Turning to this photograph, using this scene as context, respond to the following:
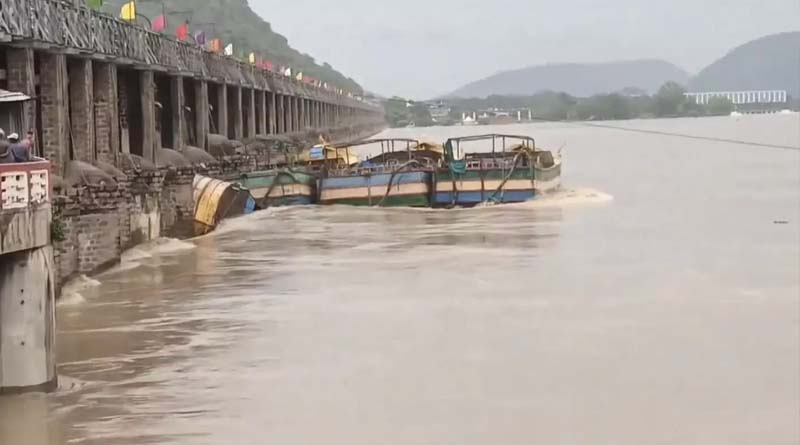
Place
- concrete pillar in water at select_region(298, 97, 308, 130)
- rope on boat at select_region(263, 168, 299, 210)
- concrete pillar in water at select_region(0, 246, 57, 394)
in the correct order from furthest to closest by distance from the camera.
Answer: concrete pillar in water at select_region(298, 97, 308, 130) → rope on boat at select_region(263, 168, 299, 210) → concrete pillar in water at select_region(0, 246, 57, 394)

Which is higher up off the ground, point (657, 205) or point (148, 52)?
point (148, 52)

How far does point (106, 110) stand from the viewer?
106 ft

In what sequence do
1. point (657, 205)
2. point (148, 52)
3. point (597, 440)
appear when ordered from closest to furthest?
point (597, 440) < point (148, 52) < point (657, 205)

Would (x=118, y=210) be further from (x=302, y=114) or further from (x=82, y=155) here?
(x=302, y=114)

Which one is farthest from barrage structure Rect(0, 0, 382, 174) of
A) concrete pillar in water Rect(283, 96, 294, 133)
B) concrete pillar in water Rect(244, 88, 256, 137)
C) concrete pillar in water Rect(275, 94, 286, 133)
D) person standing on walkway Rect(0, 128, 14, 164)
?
concrete pillar in water Rect(283, 96, 294, 133)

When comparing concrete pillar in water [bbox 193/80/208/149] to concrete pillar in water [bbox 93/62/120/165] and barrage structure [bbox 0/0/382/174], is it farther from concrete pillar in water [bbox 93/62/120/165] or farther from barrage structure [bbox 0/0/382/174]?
concrete pillar in water [bbox 93/62/120/165]

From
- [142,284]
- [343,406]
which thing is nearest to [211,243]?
[142,284]

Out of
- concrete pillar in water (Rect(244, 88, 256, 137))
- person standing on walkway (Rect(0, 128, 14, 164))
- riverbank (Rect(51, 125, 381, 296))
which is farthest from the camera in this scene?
concrete pillar in water (Rect(244, 88, 256, 137))

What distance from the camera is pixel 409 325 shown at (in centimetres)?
2077

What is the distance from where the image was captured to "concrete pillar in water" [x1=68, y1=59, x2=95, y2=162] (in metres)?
30.0

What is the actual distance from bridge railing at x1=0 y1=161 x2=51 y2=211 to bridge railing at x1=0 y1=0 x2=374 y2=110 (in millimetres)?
9864

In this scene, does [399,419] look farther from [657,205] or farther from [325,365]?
[657,205]

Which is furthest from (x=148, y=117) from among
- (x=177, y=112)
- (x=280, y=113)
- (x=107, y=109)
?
(x=280, y=113)

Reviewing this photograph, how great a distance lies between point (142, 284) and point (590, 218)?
64.3ft
